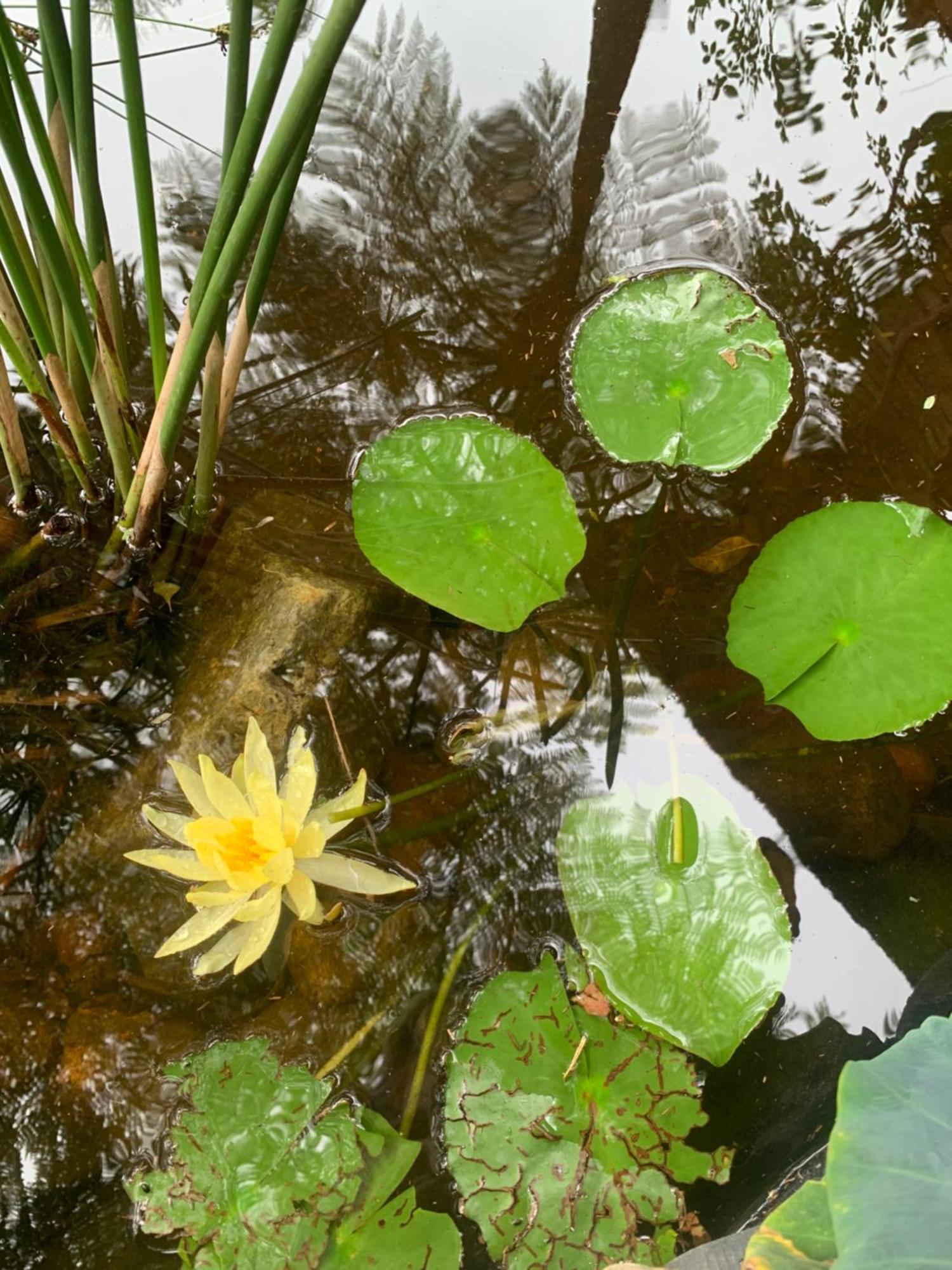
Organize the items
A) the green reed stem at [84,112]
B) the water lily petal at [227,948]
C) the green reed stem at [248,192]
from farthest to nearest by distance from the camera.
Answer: the water lily petal at [227,948] < the green reed stem at [84,112] < the green reed stem at [248,192]

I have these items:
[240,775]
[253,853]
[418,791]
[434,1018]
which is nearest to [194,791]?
[240,775]

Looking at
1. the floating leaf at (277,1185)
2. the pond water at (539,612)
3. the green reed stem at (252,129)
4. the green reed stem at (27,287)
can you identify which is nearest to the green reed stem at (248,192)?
the green reed stem at (252,129)

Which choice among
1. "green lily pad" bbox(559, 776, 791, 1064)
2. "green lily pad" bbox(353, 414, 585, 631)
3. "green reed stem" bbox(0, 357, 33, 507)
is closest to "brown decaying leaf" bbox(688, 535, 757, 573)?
"green lily pad" bbox(353, 414, 585, 631)

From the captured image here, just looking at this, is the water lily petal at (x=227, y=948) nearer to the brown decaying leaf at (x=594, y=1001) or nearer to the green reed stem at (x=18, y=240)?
the brown decaying leaf at (x=594, y=1001)

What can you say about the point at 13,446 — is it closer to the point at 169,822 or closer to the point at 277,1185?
the point at 169,822

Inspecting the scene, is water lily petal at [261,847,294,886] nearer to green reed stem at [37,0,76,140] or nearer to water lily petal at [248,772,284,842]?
water lily petal at [248,772,284,842]

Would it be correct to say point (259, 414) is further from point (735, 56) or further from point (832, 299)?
point (735, 56)
